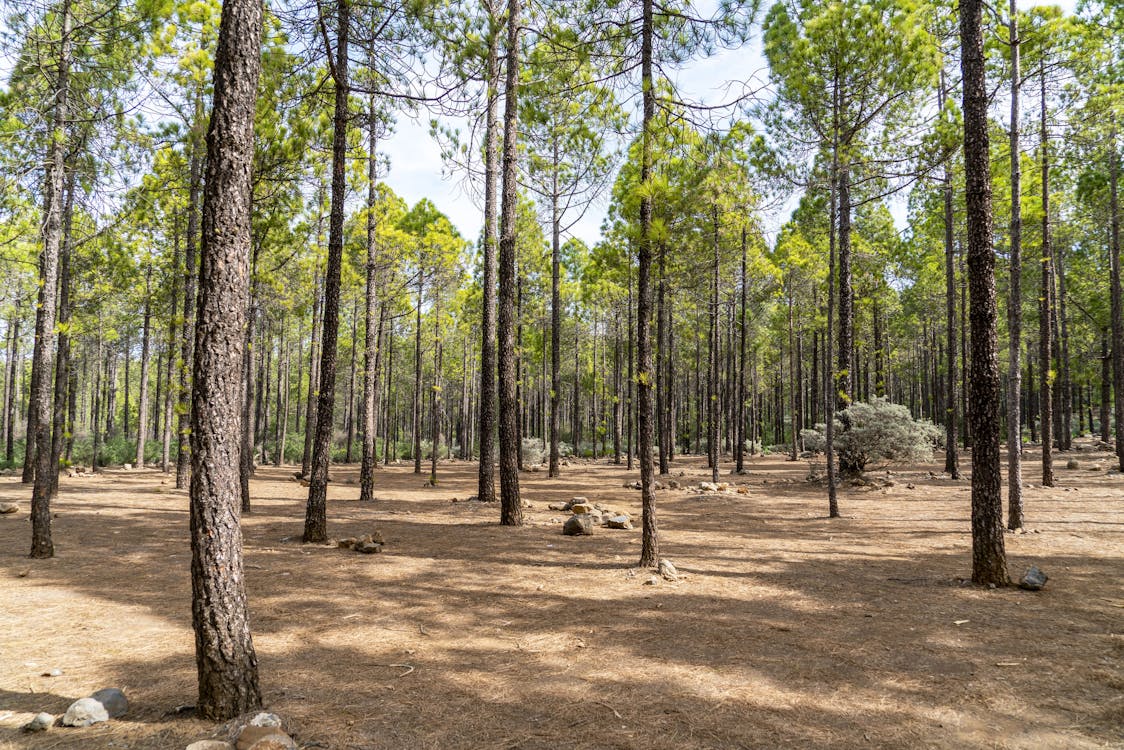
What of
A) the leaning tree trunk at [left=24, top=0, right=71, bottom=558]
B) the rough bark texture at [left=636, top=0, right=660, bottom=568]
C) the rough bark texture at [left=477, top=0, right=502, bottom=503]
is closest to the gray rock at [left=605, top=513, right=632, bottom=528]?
the rough bark texture at [left=636, top=0, right=660, bottom=568]

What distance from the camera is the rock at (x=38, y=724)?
326 cm

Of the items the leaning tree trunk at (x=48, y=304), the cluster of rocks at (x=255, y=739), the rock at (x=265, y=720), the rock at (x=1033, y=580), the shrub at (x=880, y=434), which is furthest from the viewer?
the shrub at (x=880, y=434)

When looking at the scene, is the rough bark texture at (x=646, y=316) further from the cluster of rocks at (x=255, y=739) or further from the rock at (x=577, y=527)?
the cluster of rocks at (x=255, y=739)

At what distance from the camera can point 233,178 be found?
3488mm

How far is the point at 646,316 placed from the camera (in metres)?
7.20

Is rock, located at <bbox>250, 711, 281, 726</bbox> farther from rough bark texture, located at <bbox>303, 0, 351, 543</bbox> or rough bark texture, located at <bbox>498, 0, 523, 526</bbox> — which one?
rough bark texture, located at <bbox>498, 0, 523, 526</bbox>

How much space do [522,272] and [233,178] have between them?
21269 millimetres

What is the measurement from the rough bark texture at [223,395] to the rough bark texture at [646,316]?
4.64 metres

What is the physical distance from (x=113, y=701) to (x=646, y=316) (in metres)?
6.08

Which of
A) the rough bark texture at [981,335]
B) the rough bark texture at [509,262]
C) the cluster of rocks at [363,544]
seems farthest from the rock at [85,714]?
the rough bark texture at [981,335]

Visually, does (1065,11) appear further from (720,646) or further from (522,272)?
(522,272)

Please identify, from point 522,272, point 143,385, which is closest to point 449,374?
point 522,272

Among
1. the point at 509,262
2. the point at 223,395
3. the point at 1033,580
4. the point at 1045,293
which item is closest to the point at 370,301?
the point at 509,262

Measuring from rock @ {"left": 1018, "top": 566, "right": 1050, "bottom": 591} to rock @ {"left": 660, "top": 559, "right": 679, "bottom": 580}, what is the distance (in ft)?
12.4
